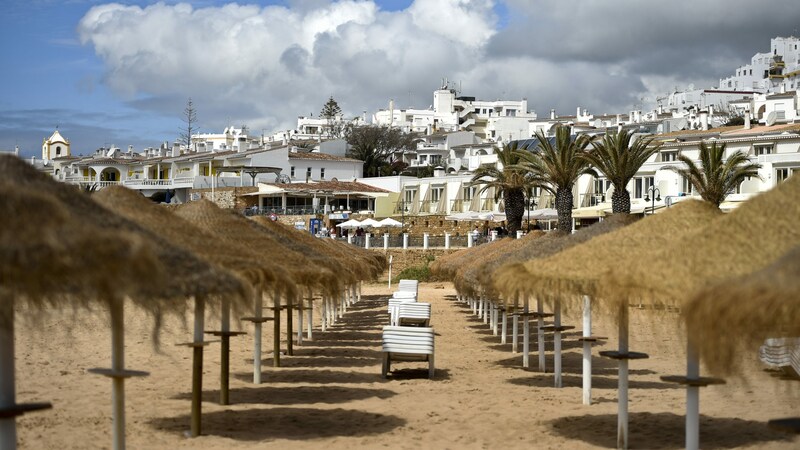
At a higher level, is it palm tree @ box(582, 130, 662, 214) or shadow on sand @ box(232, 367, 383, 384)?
palm tree @ box(582, 130, 662, 214)

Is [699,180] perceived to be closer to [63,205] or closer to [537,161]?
[537,161]

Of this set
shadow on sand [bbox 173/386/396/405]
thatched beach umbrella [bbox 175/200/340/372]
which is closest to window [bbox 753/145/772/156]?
thatched beach umbrella [bbox 175/200/340/372]

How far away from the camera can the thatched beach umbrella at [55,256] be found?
20.1 ft

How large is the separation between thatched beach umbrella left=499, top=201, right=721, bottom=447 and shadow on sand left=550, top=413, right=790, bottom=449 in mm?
708

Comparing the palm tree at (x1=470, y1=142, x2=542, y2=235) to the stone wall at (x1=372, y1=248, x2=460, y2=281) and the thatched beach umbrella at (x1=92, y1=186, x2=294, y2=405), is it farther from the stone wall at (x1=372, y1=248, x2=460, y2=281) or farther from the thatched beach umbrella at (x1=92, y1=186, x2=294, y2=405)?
the thatched beach umbrella at (x1=92, y1=186, x2=294, y2=405)

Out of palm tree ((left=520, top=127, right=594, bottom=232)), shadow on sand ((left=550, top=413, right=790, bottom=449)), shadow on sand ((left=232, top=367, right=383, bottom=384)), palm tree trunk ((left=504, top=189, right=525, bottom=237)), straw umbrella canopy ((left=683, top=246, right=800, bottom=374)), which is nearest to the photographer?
straw umbrella canopy ((left=683, top=246, right=800, bottom=374))

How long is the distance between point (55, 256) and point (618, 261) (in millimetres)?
6006

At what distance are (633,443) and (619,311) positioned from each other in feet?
5.35

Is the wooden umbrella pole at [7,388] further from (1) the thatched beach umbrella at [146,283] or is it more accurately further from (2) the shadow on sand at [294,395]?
(2) the shadow on sand at [294,395]

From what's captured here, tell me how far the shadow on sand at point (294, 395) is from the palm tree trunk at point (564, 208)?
25852mm

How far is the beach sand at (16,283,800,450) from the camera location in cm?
1134

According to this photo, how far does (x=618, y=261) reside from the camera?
10477 mm

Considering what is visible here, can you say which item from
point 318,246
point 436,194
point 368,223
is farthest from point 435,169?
point 318,246

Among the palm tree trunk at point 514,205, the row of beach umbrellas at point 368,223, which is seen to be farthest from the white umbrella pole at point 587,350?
the row of beach umbrellas at point 368,223
